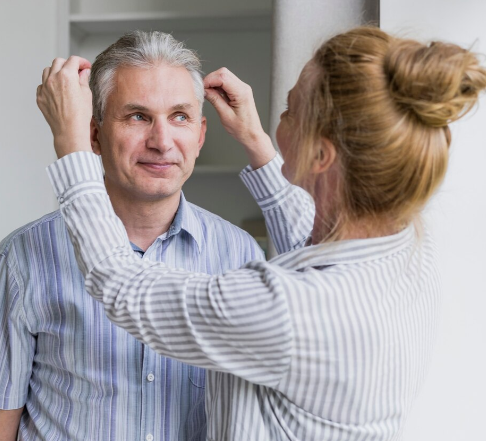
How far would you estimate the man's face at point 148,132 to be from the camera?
1.42 meters

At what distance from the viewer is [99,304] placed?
1368mm

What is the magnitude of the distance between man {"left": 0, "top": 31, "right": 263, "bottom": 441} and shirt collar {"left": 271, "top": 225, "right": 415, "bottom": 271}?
0.47m

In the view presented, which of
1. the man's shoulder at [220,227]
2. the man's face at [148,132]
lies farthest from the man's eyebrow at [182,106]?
the man's shoulder at [220,227]

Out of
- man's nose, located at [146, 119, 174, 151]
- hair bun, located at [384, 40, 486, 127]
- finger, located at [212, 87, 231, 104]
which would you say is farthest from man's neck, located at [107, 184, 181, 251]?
hair bun, located at [384, 40, 486, 127]

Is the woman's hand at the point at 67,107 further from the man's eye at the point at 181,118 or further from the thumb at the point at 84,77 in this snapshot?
the man's eye at the point at 181,118

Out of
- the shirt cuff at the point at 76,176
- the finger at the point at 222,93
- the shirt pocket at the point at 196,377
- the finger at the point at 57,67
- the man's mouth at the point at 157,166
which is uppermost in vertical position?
the finger at the point at 57,67

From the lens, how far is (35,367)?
1400 mm

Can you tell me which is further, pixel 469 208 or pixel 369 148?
pixel 469 208

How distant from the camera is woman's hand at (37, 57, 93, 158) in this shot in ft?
3.54

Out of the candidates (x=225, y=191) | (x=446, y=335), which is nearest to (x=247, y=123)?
(x=446, y=335)

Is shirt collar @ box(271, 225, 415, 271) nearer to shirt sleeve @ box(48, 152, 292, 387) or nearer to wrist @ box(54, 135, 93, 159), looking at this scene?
shirt sleeve @ box(48, 152, 292, 387)

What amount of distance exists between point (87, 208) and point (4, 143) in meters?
1.97

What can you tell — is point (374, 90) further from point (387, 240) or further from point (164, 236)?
point (164, 236)

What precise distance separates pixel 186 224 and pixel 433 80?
71 centimetres
